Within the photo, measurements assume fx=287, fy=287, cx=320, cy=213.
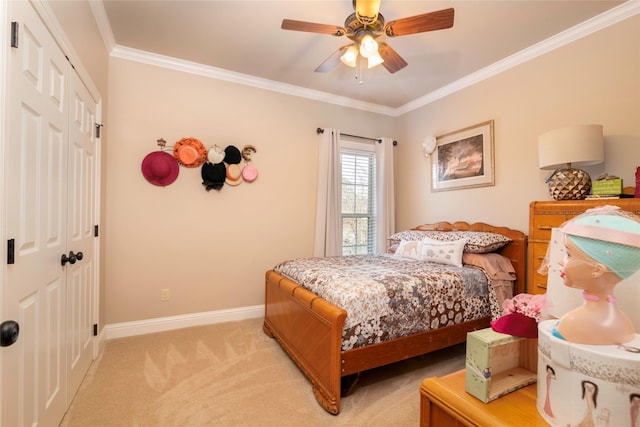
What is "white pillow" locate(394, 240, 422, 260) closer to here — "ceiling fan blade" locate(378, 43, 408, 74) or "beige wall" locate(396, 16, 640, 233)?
"beige wall" locate(396, 16, 640, 233)

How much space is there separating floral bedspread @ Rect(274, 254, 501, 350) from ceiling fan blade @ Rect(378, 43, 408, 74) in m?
1.70

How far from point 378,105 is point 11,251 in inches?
160

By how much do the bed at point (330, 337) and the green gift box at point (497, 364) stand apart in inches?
40.1

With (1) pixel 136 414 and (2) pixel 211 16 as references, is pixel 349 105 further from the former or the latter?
(1) pixel 136 414

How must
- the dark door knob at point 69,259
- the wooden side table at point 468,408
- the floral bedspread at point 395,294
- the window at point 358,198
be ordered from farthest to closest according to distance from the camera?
1. the window at point 358,198
2. the floral bedspread at point 395,294
3. the dark door knob at point 69,259
4. the wooden side table at point 468,408

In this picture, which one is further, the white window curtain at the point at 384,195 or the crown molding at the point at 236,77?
the white window curtain at the point at 384,195

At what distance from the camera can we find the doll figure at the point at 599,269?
0.58 m

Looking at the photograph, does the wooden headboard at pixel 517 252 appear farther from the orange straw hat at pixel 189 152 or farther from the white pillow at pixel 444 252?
the orange straw hat at pixel 189 152

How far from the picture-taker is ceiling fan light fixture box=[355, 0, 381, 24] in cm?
181

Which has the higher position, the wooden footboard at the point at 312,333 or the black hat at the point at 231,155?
the black hat at the point at 231,155

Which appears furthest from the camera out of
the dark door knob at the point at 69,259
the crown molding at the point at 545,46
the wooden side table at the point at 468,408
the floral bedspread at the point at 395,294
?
the crown molding at the point at 545,46

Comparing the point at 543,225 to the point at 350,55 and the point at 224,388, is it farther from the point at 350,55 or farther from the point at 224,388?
the point at 224,388

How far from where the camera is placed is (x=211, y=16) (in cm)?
237

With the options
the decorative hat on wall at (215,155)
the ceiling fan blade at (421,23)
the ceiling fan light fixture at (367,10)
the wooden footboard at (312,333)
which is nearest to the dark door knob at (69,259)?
the wooden footboard at (312,333)
